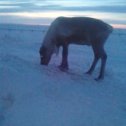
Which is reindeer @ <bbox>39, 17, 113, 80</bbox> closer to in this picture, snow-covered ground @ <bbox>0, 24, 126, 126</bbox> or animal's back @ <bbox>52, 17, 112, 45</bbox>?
animal's back @ <bbox>52, 17, 112, 45</bbox>

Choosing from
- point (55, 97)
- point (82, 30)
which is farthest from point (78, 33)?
point (55, 97)

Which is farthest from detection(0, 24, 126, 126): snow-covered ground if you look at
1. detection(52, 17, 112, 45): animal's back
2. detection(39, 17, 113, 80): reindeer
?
detection(52, 17, 112, 45): animal's back

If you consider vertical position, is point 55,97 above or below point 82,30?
below

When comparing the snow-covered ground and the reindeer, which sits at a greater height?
the reindeer

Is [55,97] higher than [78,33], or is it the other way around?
[78,33]

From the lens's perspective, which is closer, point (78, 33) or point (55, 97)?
point (55, 97)

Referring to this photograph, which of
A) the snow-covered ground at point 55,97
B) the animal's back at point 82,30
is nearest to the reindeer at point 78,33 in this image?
the animal's back at point 82,30

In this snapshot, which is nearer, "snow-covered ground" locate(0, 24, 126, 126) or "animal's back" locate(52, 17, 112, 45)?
"snow-covered ground" locate(0, 24, 126, 126)

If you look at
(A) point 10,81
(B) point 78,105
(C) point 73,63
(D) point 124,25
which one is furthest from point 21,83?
(D) point 124,25

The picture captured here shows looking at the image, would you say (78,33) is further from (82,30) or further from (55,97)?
(55,97)

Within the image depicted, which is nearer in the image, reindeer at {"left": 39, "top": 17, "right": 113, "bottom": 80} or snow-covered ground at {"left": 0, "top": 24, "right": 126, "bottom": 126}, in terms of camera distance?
snow-covered ground at {"left": 0, "top": 24, "right": 126, "bottom": 126}

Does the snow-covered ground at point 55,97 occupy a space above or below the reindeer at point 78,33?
below

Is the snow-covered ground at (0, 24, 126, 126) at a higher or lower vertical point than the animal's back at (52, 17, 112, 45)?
lower

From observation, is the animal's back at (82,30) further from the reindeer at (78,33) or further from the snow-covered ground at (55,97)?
the snow-covered ground at (55,97)
